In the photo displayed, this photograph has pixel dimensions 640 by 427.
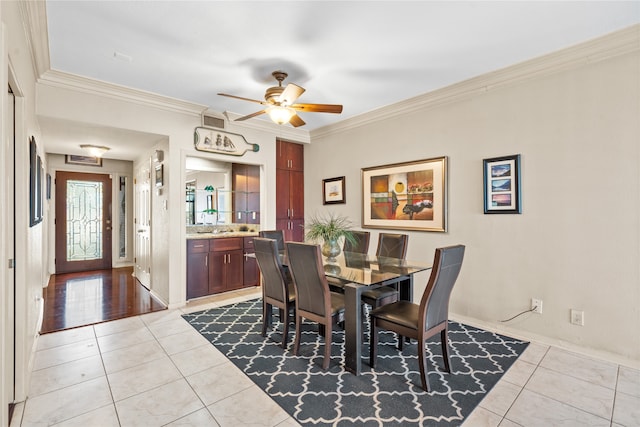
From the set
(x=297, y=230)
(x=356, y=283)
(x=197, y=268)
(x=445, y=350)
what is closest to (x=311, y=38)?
(x=356, y=283)

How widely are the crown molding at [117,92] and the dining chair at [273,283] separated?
87.9 inches

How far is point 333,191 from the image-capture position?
Answer: 5.04 m

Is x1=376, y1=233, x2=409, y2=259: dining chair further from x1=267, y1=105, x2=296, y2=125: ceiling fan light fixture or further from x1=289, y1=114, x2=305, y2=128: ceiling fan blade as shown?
x1=267, y1=105, x2=296, y2=125: ceiling fan light fixture

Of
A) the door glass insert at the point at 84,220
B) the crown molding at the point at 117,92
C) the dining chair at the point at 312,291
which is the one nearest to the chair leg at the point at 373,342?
the dining chair at the point at 312,291

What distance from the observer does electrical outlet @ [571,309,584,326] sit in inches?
106

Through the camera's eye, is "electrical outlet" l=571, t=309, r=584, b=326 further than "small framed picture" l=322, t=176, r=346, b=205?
No

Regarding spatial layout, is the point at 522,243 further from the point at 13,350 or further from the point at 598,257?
the point at 13,350

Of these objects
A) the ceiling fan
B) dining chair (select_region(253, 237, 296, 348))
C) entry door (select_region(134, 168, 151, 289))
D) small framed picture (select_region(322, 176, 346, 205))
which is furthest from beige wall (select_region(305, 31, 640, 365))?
entry door (select_region(134, 168, 151, 289))

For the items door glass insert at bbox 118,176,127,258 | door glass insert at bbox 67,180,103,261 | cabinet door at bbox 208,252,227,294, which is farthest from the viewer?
door glass insert at bbox 118,176,127,258

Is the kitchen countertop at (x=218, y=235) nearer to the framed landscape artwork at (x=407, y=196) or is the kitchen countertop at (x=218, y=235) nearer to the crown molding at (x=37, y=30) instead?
the framed landscape artwork at (x=407, y=196)

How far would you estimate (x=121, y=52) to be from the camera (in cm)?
274

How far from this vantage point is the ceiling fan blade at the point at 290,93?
269cm

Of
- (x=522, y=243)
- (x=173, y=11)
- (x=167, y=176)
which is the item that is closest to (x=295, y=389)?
(x=522, y=243)

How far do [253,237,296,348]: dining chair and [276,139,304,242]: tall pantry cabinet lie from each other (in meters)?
2.24
